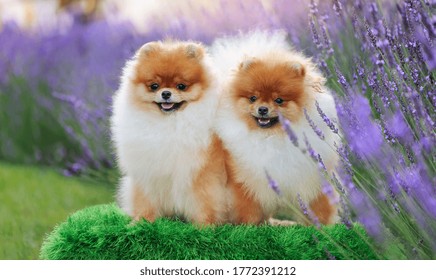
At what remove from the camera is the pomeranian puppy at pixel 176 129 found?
1858 mm

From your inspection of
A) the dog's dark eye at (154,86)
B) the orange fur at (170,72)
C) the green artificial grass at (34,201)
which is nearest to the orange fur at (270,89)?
the orange fur at (170,72)

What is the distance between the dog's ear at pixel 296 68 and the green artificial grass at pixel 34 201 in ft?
3.21

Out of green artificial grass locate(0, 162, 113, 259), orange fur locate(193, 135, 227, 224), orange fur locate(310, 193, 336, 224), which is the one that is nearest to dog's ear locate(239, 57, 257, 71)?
orange fur locate(193, 135, 227, 224)

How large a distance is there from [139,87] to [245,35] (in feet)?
1.43

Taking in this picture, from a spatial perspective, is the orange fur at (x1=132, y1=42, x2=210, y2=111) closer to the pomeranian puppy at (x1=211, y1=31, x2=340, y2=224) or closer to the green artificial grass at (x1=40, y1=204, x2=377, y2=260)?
the pomeranian puppy at (x1=211, y1=31, x2=340, y2=224)

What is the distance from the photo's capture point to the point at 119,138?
1.97 m

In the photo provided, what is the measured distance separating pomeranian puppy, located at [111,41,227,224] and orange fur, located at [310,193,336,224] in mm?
271

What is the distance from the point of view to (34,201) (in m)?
2.55

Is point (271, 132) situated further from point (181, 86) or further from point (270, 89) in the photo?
point (181, 86)

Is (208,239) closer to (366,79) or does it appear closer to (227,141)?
(227,141)

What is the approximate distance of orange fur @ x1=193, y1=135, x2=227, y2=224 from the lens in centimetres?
188

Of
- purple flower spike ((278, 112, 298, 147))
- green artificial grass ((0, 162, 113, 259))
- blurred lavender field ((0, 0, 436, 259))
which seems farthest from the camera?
green artificial grass ((0, 162, 113, 259))

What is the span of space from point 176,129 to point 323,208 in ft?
1.64

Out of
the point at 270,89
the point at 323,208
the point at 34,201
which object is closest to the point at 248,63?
the point at 270,89
